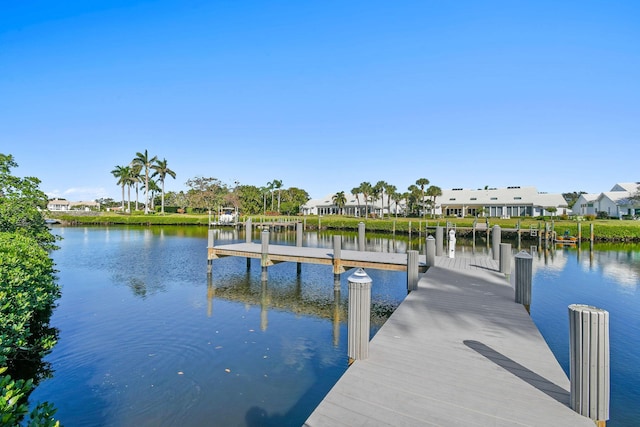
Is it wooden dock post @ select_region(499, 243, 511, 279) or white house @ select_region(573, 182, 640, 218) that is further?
white house @ select_region(573, 182, 640, 218)

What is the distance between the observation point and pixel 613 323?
10.7 m

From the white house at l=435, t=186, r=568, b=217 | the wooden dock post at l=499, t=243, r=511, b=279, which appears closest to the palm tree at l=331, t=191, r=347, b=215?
the white house at l=435, t=186, r=568, b=217

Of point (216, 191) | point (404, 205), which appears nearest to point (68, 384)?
point (404, 205)

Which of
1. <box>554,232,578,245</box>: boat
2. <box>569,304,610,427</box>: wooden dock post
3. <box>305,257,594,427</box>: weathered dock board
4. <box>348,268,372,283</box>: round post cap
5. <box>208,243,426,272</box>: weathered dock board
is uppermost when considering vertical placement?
<box>348,268,372,283</box>: round post cap

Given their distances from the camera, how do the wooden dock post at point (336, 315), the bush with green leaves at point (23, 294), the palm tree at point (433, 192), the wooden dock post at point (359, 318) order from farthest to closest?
the palm tree at point (433, 192) < the wooden dock post at point (336, 315) < the wooden dock post at point (359, 318) < the bush with green leaves at point (23, 294)

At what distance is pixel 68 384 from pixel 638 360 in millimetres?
12417

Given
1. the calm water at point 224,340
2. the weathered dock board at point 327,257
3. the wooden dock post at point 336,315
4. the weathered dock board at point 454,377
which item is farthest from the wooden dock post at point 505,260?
the wooden dock post at point 336,315

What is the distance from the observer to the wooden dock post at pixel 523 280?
7626mm

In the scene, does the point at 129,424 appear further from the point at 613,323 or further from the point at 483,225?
the point at 483,225

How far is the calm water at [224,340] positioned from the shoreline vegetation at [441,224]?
5912mm

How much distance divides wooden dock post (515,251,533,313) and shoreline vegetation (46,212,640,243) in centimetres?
1566

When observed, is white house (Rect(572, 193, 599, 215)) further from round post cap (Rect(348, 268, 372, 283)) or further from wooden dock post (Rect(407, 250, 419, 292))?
round post cap (Rect(348, 268, 372, 283))

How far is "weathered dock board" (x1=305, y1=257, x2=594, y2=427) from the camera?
3.63m

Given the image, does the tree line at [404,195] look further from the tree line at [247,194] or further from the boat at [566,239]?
the boat at [566,239]
